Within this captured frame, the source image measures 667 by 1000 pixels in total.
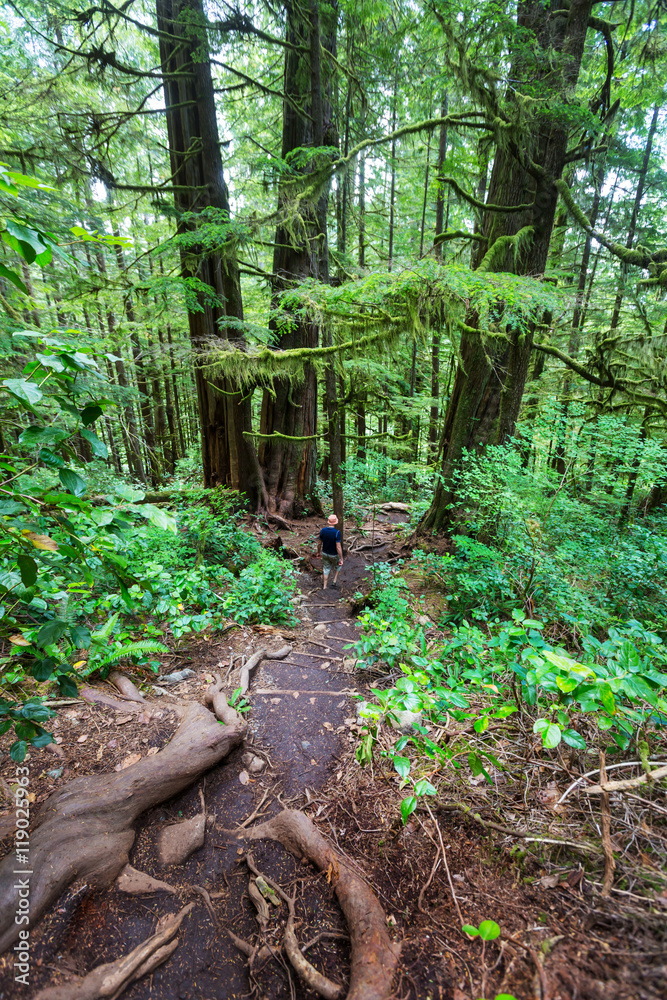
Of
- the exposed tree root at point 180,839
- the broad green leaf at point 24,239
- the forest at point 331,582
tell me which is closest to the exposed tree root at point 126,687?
the forest at point 331,582

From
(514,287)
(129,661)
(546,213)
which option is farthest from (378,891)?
(546,213)

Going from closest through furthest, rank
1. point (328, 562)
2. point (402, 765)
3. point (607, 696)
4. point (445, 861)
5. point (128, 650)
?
point (607, 696) → point (402, 765) → point (445, 861) → point (128, 650) → point (328, 562)

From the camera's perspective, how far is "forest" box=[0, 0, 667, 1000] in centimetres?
166

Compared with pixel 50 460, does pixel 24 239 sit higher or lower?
higher

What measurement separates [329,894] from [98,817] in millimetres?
1512

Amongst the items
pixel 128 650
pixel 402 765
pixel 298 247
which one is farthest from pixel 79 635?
pixel 298 247

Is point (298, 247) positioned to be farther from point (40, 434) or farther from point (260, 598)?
point (40, 434)

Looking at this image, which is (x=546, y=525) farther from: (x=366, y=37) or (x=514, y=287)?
(x=366, y=37)

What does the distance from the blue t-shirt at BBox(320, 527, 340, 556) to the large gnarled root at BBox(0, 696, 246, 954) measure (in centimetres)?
462

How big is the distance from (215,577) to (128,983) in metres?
4.07

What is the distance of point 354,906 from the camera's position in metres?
2.06

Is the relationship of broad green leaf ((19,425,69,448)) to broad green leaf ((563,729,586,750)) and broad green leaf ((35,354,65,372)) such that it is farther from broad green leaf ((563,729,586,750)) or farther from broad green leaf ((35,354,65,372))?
broad green leaf ((563,729,586,750))

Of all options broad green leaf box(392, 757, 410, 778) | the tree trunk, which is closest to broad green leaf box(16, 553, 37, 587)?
broad green leaf box(392, 757, 410, 778)

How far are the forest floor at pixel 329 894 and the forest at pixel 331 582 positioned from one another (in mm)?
16
